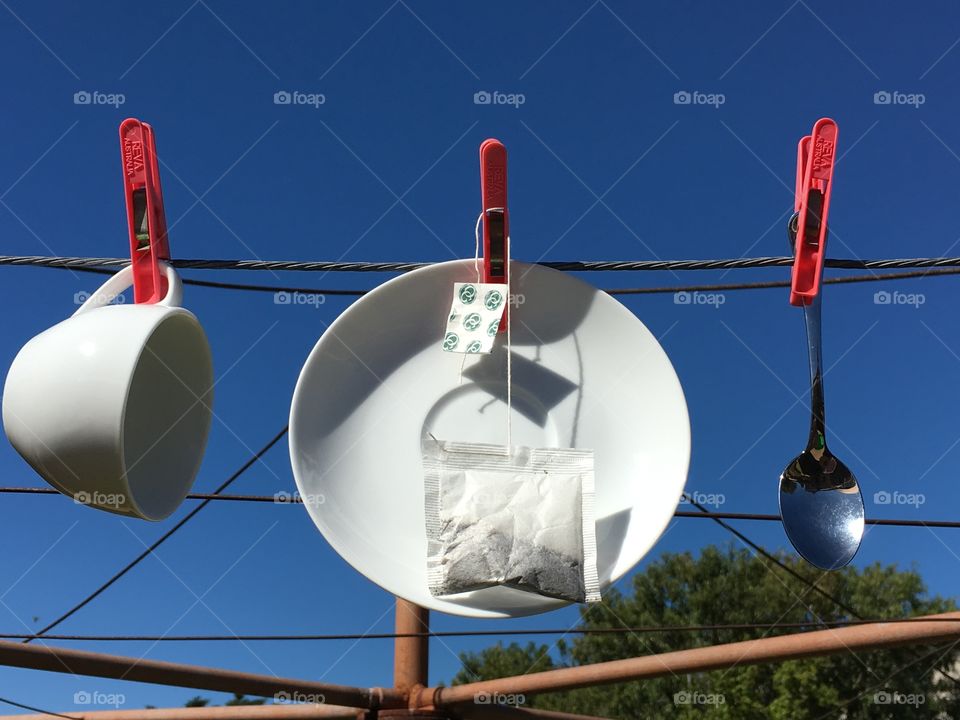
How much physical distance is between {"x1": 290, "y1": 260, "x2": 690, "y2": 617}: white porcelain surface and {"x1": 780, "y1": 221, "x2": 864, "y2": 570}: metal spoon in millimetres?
255

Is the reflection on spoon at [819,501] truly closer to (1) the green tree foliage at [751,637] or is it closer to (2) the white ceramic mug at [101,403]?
(2) the white ceramic mug at [101,403]

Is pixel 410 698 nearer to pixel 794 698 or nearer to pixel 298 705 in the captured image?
pixel 298 705

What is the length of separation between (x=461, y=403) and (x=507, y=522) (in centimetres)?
24

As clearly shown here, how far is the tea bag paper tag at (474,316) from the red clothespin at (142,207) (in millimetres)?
351

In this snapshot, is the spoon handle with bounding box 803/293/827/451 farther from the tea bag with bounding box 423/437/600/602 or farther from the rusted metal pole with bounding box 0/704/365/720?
the rusted metal pole with bounding box 0/704/365/720

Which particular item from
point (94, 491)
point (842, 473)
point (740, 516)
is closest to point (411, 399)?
point (94, 491)

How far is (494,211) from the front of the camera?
115 centimetres

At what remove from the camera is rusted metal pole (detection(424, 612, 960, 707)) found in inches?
73.3

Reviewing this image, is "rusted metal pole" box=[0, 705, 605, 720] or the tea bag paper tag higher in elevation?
the tea bag paper tag

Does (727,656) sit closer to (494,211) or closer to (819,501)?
(819,501)

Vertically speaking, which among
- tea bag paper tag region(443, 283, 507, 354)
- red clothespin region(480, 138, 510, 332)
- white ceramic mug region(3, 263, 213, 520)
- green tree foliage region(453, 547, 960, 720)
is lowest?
green tree foliage region(453, 547, 960, 720)

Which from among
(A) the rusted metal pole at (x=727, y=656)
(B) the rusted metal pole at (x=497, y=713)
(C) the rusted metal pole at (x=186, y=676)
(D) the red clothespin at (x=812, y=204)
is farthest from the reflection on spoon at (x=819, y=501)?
(C) the rusted metal pole at (x=186, y=676)

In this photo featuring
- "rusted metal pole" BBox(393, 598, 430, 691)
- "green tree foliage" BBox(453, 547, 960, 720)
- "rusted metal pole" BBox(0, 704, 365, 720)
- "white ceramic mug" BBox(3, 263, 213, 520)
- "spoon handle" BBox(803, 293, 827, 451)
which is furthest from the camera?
"green tree foliage" BBox(453, 547, 960, 720)

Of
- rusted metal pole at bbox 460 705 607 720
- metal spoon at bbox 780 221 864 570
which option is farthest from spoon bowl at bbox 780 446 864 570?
rusted metal pole at bbox 460 705 607 720
